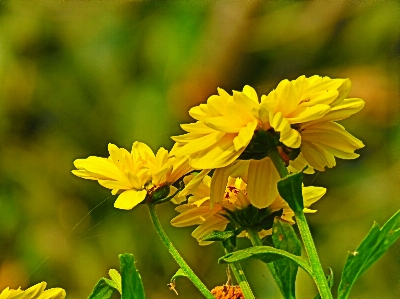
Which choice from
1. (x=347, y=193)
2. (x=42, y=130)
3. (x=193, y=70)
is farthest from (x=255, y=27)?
(x=42, y=130)

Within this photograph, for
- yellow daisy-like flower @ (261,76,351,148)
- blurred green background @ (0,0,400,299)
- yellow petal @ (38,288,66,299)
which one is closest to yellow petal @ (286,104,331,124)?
yellow daisy-like flower @ (261,76,351,148)

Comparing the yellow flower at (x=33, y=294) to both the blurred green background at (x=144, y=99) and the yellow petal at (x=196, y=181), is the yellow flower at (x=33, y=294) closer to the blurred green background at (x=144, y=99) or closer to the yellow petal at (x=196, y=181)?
the yellow petal at (x=196, y=181)

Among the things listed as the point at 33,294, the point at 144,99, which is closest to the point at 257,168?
the point at 33,294

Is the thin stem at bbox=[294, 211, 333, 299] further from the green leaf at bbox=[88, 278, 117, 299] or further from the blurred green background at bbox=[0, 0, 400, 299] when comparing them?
the blurred green background at bbox=[0, 0, 400, 299]

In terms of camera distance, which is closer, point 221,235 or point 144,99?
point 221,235

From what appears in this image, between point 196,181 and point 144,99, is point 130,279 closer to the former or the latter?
point 196,181

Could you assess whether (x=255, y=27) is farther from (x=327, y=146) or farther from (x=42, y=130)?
(x=327, y=146)

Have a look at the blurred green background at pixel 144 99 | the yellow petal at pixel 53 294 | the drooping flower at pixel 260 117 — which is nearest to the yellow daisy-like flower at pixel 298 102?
the drooping flower at pixel 260 117
